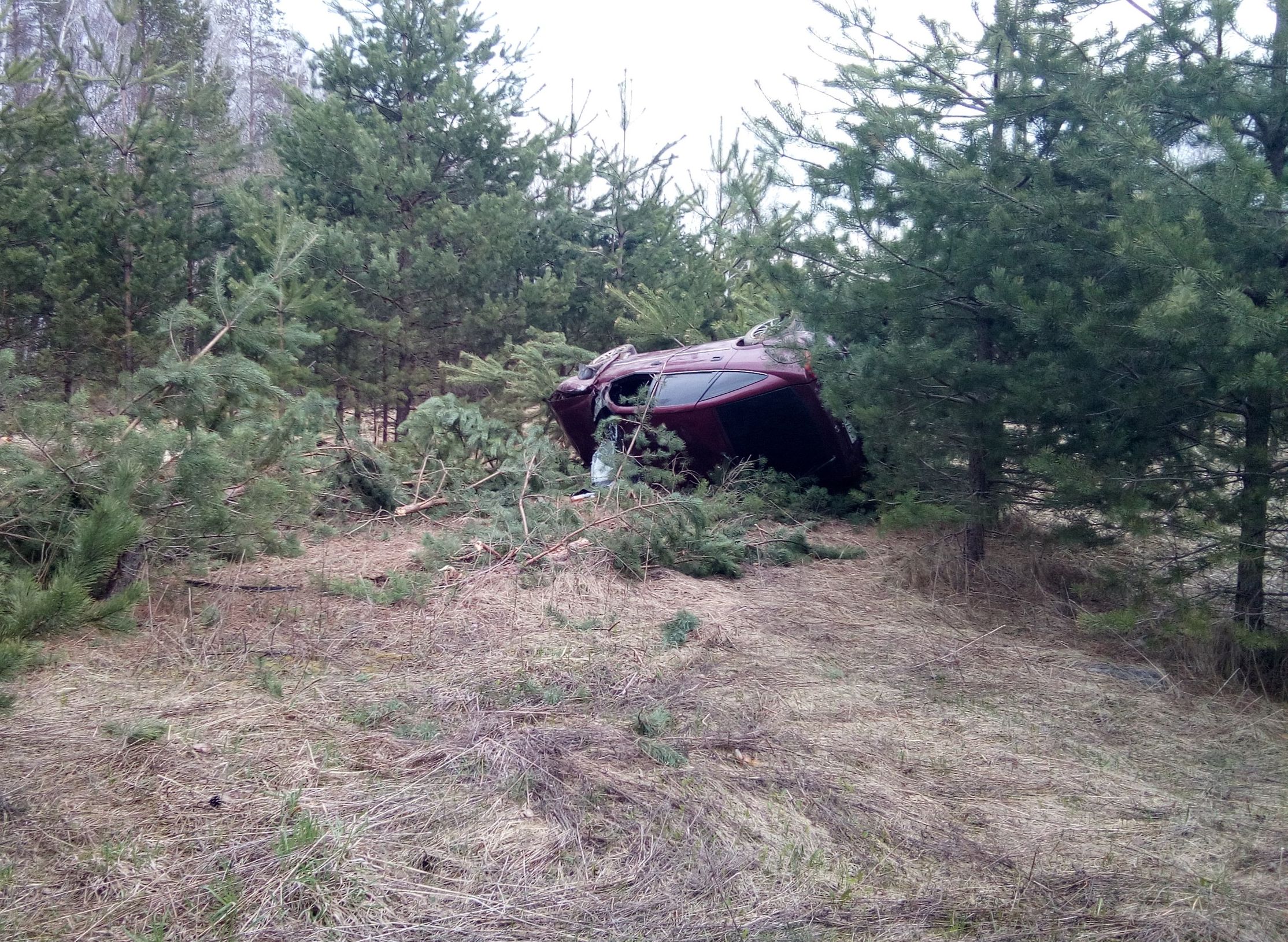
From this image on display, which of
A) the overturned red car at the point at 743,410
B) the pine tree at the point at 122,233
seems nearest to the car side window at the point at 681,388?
the overturned red car at the point at 743,410

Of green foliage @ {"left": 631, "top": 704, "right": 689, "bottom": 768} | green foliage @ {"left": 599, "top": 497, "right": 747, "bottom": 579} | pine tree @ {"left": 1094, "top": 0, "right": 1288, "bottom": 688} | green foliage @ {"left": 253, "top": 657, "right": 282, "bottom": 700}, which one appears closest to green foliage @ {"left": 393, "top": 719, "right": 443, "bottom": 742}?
green foliage @ {"left": 253, "top": 657, "right": 282, "bottom": 700}

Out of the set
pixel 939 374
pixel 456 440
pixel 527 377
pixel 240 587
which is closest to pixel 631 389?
pixel 456 440

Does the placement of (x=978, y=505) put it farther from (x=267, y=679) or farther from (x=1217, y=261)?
(x=267, y=679)

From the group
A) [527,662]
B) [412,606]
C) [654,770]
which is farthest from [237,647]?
[654,770]

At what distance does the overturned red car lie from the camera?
7781 millimetres

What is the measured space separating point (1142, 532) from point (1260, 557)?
20.0 inches

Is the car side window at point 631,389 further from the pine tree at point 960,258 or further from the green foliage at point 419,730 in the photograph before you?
the green foliage at point 419,730

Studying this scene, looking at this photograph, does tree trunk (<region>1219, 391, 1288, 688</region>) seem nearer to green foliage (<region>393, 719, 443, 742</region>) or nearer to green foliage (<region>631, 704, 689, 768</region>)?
green foliage (<region>631, 704, 689, 768</region>)

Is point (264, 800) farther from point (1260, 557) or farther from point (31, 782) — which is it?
point (1260, 557)

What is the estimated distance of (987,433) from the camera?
559cm

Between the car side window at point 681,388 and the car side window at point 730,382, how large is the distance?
0.06 metres

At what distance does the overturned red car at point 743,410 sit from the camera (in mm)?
7781

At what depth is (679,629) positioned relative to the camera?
5.17m

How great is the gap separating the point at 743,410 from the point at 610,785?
508cm
